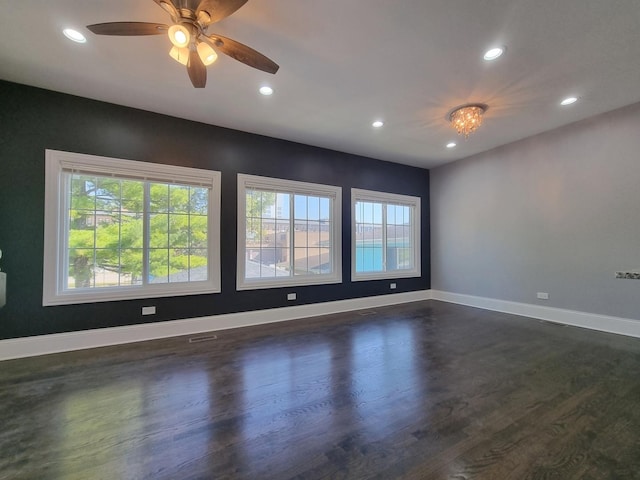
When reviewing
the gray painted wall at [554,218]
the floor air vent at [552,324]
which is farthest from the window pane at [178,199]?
the floor air vent at [552,324]

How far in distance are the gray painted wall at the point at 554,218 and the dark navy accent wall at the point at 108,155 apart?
2.73 meters

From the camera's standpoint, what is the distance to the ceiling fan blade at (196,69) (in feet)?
7.40

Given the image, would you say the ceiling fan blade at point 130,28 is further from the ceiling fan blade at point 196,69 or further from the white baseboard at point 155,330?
the white baseboard at point 155,330

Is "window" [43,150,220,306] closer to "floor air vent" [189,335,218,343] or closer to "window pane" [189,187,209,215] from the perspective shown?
"window pane" [189,187,209,215]

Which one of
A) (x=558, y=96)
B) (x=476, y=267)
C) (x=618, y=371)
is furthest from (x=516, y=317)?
(x=558, y=96)

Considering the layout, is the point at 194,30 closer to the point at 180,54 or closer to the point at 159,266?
the point at 180,54

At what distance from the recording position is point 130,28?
197 cm

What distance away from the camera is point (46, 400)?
2.26 m

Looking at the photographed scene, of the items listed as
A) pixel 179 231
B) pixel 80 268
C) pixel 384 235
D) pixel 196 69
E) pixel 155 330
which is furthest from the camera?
pixel 384 235

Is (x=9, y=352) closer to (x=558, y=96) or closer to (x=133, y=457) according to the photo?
(x=133, y=457)

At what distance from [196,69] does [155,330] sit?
3.21 metres

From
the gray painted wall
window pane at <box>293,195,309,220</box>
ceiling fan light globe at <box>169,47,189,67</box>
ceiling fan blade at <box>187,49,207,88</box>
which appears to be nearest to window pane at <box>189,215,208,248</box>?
window pane at <box>293,195,309,220</box>

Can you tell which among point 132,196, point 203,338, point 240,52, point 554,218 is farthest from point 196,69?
point 554,218

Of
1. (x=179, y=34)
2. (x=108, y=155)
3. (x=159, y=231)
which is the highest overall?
(x=179, y=34)
